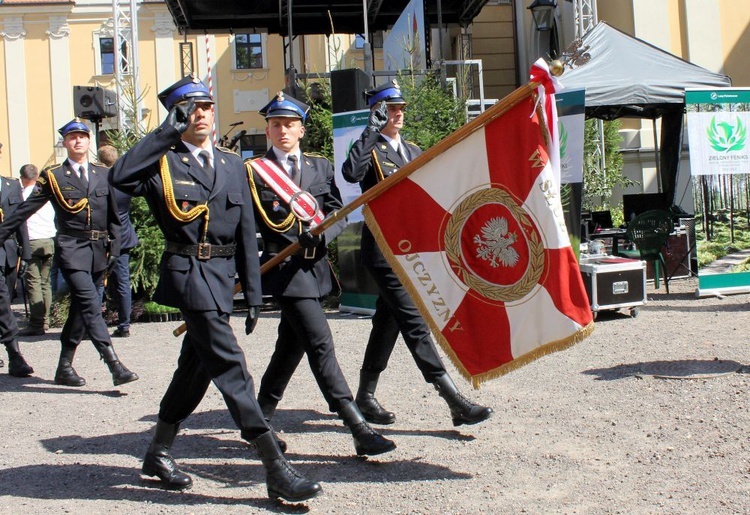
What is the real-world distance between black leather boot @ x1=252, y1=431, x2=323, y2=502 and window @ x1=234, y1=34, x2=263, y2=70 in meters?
35.3

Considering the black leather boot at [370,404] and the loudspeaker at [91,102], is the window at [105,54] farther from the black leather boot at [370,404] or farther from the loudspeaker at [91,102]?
the black leather boot at [370,404]

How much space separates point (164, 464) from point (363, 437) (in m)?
1.01

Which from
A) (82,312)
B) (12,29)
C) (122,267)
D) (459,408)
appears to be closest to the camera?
(459,408)

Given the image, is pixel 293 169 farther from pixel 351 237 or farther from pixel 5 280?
pixel 351 237

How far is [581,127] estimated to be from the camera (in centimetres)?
981

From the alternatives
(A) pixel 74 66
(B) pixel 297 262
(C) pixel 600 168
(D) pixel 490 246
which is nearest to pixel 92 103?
(C) pixel 600 168

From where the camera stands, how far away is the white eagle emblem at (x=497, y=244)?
4.63 m

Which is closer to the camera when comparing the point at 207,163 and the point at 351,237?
the point at 207,163

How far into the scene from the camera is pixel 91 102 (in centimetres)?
1403

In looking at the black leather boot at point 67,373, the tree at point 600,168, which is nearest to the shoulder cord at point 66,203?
the black leather boot at point 67,373

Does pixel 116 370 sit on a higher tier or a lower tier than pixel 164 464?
higher

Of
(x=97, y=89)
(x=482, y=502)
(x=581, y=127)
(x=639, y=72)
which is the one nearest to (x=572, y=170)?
(x=581, y=127)

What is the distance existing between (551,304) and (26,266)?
8436 mm

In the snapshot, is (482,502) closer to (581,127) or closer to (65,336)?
(65,336)
